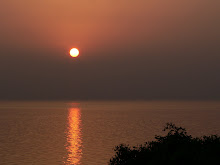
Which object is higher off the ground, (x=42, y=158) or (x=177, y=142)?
(x=177, y=142)

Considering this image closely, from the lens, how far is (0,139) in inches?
4668

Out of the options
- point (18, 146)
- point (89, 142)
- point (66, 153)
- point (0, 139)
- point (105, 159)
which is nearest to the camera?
point (105, 159)

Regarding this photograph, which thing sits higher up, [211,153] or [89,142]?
[211,153]

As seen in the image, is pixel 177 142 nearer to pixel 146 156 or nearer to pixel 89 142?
pixel 146 156

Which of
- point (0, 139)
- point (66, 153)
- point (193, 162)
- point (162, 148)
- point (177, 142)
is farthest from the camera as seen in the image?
point (0, 139)

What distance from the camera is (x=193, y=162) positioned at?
26.4 m

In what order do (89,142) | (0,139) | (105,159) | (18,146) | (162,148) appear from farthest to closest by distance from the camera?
(0,139)
(89,142)
(18,146)
(105,159)
(162,148)

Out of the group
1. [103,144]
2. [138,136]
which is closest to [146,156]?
[103,144]

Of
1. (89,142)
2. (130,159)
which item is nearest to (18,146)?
(89,142)

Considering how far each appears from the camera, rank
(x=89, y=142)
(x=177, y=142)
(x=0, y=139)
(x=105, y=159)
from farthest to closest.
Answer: (x=0, y=139) → (x=89, y=142) → (x=105, y=159) → (x=177, y=142)

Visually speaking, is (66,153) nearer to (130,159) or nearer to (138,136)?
(138,136)

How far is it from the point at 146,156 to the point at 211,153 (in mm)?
6419

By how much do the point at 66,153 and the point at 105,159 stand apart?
499 inches

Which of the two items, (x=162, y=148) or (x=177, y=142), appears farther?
(x=177, y=142)
